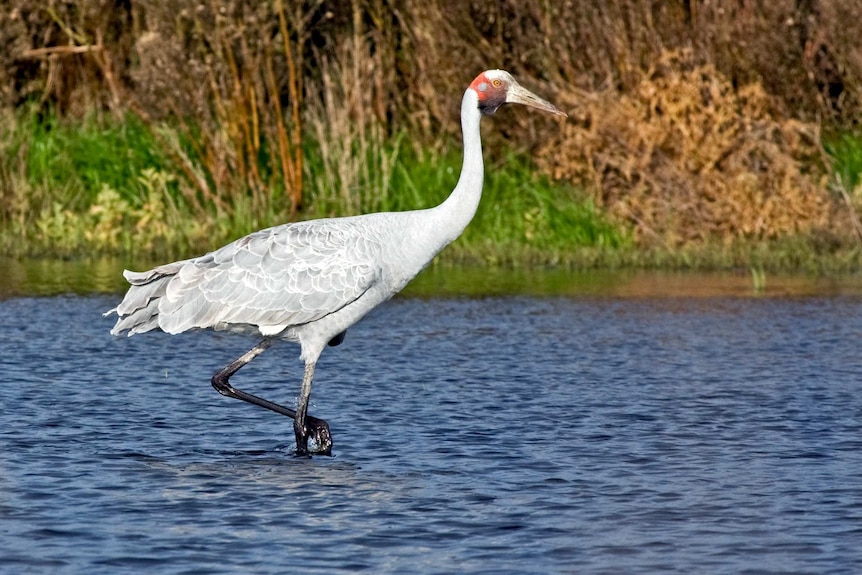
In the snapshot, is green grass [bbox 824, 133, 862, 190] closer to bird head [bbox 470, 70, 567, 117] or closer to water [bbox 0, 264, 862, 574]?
water [bbox 0, 264, 862, 574]

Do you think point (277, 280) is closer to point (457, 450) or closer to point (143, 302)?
point (143, 302)

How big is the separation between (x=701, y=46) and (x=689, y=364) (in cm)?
699

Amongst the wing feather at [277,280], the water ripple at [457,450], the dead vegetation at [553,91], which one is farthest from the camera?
the dead vegetation at [553,91]

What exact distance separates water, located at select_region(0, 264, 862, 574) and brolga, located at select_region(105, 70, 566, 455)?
1.61ft

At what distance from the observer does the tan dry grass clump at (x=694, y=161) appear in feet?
50.5

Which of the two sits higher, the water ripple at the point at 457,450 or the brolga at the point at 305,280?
the brolga at the point at 305,280

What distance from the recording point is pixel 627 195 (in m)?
16.0

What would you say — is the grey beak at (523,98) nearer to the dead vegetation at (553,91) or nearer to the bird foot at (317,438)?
the bird foot at (317,438)

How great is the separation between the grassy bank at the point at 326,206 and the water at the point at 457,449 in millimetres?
2831

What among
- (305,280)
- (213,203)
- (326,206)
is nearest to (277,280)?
(305,280)

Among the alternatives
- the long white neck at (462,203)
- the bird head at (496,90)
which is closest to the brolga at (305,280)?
the long white neck at (462,203)

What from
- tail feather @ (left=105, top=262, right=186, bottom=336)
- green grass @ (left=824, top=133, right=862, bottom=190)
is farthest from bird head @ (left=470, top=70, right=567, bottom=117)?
green grass @ (left=824, top=133, right=862, bottom=190)

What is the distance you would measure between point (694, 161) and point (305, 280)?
8.23 metres

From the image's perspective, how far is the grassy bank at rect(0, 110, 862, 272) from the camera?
15383 millimetres
